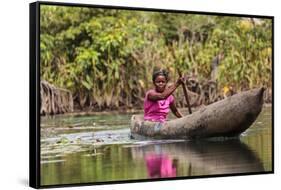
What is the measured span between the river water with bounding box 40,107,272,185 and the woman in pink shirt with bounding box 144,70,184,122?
0.18 m

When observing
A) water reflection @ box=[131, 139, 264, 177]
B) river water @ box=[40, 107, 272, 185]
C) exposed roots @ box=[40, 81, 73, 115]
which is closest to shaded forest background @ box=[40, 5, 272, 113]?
exposed roots @ box=[40, 81, 73, 115]

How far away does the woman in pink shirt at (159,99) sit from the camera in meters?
6.75

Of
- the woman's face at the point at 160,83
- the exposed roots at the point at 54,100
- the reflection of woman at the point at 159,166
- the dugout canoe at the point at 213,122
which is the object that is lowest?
the reflection of woman at the point at 159,166

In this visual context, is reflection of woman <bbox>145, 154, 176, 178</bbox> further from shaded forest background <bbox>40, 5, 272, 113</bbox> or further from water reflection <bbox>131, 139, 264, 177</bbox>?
shaded forest background <bbox>40, 5, 272, 113</bbox>

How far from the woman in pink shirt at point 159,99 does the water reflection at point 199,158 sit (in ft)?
0.76

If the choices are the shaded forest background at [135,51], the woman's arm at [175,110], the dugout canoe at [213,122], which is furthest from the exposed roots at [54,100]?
the woman's arm at [175,110]

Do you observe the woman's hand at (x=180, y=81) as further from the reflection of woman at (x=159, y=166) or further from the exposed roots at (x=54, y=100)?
the exposed roots at (x=54, y=100)

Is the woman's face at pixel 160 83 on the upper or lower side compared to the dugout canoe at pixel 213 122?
upper

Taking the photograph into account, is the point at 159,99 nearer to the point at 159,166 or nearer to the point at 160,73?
the point at 160,73

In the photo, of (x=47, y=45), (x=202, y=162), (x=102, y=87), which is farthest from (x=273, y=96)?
(x=47, y=45)

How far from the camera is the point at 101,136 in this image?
6.57m

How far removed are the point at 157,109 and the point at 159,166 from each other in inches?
16.8

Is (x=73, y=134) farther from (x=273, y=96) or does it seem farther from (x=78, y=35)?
(x=273, y=96)

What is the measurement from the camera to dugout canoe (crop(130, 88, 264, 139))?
6785mm
